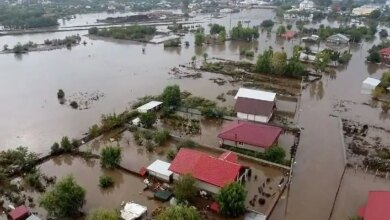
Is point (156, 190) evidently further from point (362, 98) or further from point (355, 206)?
point (362, 98)

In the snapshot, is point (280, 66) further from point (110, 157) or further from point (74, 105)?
point (110, 157)

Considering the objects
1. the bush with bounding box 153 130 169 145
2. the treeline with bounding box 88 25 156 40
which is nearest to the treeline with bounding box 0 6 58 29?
the treeline with bounding box 88 25 156 40

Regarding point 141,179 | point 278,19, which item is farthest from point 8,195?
point 278,19

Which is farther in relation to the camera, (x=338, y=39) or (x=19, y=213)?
(x=338, y=39)

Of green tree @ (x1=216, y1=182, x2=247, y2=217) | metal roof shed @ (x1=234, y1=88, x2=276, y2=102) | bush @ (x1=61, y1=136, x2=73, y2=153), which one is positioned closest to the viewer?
green tree @ (x1=216, y1=182, x2=247, y2=217)

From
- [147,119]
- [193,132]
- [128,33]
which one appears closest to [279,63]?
[193,132]

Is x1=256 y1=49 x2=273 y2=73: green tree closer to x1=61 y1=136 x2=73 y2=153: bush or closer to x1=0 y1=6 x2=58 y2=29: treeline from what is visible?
x1=61 y1=136 x2=73 y2=153: bush

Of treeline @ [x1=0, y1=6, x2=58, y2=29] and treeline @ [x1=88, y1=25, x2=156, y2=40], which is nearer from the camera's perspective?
treeline @ [x1=88, y1=25, x2=156, y2=40]
